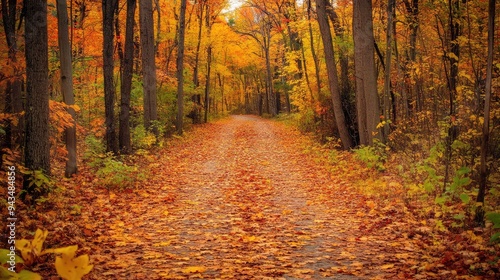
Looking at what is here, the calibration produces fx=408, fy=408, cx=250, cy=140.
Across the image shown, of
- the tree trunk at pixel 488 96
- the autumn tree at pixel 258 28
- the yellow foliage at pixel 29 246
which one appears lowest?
the yellow foliage at pixel 29 246

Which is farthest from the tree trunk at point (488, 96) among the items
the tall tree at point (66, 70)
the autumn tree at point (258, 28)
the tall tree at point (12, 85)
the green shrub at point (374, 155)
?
the autumn tree at point (258, 28)

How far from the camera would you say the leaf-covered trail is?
5.11 metres

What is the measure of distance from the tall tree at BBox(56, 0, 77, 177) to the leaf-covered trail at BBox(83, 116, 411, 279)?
2135mm

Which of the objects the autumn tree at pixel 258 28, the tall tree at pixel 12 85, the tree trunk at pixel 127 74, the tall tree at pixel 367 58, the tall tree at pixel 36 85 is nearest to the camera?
the tall tree at pixel 36 85

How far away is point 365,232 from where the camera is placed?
6.71m

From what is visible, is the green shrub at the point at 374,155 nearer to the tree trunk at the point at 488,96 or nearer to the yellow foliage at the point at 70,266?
the tree trunk at the point at 488,96

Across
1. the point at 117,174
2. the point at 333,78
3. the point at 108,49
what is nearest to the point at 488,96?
the point at 117,174

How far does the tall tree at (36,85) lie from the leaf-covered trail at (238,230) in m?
1.54

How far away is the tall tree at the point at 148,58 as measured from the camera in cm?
1780

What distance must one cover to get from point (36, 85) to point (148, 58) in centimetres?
1132

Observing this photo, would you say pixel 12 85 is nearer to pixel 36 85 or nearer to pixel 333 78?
pixel 36 85

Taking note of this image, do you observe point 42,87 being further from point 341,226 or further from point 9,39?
point 341,226

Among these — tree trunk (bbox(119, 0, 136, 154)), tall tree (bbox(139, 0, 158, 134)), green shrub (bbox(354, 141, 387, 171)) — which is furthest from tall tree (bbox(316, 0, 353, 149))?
tall tree (bbox(139, 0, 158, 134))

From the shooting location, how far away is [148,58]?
1841cm
